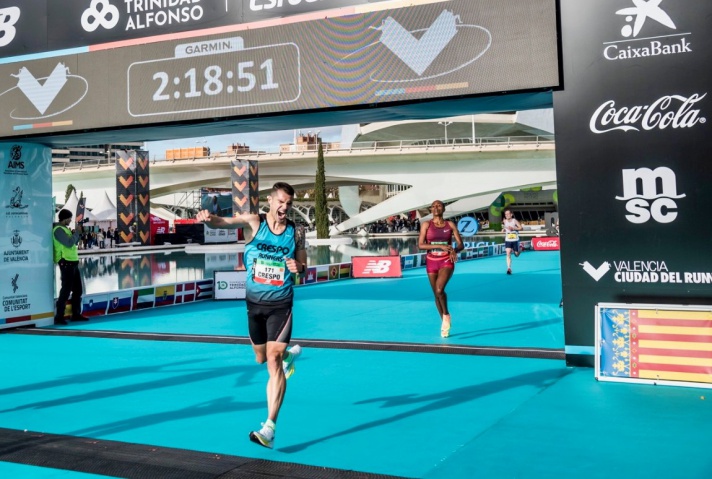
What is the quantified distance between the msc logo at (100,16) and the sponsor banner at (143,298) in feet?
21.3

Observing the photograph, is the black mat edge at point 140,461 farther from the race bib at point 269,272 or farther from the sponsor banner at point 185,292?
the sponsor banner at point 185,292

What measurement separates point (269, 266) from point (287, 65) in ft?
14.5

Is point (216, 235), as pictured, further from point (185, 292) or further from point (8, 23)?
point (8, 23)

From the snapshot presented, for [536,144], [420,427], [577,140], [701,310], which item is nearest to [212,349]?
[420,427]

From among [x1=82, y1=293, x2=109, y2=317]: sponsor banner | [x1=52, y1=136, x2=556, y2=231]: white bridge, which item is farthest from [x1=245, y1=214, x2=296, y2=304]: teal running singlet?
[x1=52, y1=136, x2=556, y2=231]: white bridge

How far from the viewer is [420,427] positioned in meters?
5.64

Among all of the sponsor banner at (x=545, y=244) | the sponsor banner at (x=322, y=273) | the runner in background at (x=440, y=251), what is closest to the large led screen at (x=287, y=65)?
the runner in background at (x=440, y=251)

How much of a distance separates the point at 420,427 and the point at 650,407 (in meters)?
2.18

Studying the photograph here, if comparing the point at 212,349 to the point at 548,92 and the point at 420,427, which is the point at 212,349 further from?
the point at 548,92

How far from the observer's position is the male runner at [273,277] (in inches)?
204

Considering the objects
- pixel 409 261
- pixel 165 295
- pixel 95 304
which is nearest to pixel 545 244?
pixel 409 261

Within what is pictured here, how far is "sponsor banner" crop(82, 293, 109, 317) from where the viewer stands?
13641mm

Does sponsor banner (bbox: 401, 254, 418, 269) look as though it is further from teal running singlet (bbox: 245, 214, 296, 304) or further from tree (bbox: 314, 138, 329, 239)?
tree (bbox: 314, 138, 329, 239)

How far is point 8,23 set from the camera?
1095 centimetres
